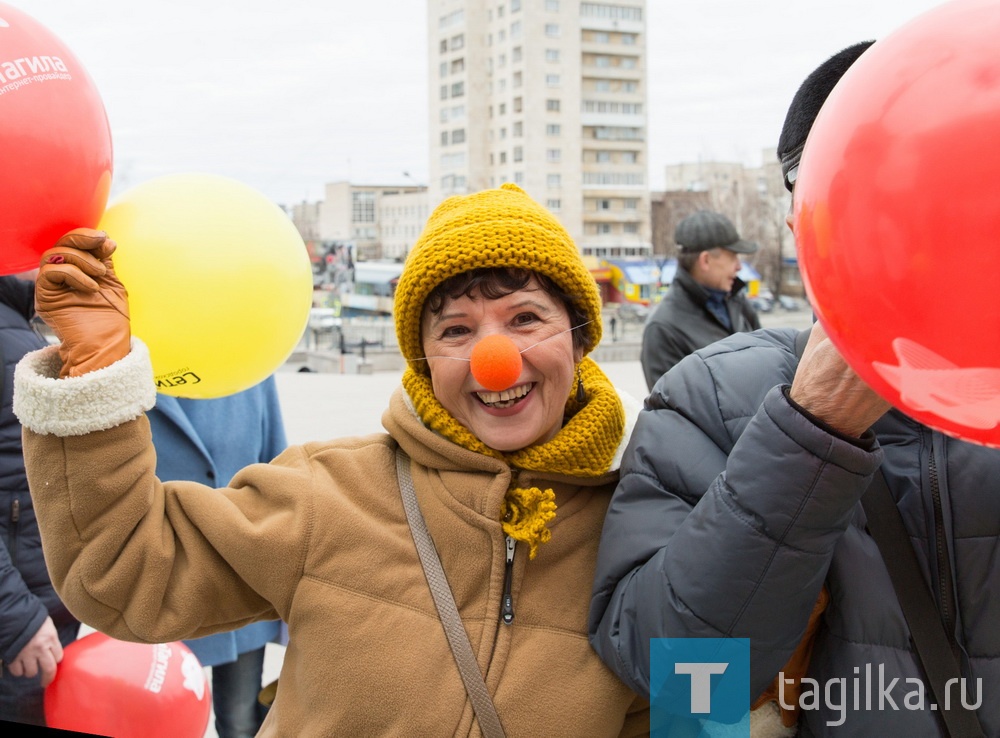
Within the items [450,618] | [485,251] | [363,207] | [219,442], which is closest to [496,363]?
[485,251]

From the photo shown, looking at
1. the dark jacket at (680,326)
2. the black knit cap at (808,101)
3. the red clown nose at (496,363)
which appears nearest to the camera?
the black knit cap at (808,101)

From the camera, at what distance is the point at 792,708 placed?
1.46 metres

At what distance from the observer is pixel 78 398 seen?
4.68ft

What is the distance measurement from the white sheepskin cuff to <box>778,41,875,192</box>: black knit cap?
1085 millimetres

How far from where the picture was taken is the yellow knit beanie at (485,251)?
5.19ft

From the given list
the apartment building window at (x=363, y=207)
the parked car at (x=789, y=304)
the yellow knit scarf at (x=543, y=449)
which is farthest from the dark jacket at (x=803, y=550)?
the apartment building window at (x=363, y=207)

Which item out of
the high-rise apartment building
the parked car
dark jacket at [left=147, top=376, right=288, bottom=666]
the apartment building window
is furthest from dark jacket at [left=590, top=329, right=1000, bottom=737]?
the apartment building window

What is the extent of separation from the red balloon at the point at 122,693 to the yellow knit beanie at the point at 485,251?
150cm

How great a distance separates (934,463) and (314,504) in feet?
3.26

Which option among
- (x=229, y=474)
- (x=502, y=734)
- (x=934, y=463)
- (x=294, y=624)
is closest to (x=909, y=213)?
(x=934, y=463)

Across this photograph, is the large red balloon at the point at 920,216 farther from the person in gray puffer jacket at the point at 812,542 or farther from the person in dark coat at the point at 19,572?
the person in dark coat at the point at 19,572

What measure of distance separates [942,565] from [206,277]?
1.36m

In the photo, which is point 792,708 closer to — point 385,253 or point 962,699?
point 962,699

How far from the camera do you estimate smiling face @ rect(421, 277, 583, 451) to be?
1.62 metres
